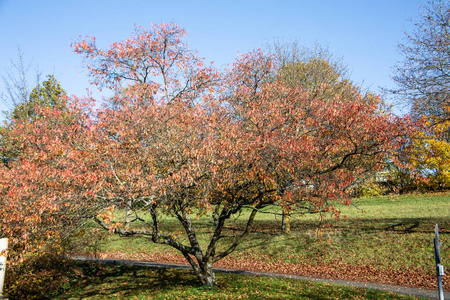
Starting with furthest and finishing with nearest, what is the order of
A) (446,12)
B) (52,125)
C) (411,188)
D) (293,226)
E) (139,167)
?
(411,188) → (293,226) → (446,12) → (52,125) → (139,167)

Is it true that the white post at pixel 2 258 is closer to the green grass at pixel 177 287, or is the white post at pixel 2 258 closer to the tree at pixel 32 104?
the green grass at pixel 177 287

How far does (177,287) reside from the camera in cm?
1205

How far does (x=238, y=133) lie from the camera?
10.3m

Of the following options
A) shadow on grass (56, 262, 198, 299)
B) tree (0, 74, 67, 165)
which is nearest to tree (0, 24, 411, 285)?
shadow on grass (56, 262, 198, 299)

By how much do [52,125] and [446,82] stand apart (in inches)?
683

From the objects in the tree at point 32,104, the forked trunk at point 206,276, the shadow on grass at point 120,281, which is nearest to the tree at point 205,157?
the forked trunk at point 206,276

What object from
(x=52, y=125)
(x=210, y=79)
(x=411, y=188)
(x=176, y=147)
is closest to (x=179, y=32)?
(x=210, y=79)

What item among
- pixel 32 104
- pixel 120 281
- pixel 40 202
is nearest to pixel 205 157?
A: pixel 40 202

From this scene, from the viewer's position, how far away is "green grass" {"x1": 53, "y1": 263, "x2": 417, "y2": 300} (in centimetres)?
1062

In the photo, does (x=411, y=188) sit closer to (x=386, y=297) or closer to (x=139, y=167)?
(x=386, y=297)

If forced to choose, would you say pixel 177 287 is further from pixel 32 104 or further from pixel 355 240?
pixel 32 104

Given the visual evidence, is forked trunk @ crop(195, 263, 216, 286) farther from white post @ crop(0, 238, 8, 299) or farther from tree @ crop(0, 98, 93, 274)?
white post @ crop(0, 238, 8, 299)

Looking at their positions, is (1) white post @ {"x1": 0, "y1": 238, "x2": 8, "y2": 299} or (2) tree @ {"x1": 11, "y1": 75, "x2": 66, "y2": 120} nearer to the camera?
(1) white post @ {"x1": 0, "y1": 238, "x2": 8, "y2": 299}

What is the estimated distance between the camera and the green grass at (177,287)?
1062 cm
